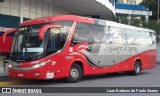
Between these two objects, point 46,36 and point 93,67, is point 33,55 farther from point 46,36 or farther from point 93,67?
point 93,67

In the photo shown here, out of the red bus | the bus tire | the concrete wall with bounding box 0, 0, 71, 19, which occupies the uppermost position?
the concrete wall with bounding box 0, 0, 71, 19

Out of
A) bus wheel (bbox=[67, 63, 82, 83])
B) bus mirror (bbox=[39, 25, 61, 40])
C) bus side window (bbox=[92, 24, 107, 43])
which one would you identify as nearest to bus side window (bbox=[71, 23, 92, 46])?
bus side window (bbox=[92, 24, 107, 43])

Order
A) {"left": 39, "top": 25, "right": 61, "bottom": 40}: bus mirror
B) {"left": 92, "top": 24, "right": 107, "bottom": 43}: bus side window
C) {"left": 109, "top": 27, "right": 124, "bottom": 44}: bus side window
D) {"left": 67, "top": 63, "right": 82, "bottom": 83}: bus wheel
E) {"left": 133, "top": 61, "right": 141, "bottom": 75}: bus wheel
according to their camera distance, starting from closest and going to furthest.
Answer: {"left": 39, "top": 25, "right": 61, "bottom": 40}: bus mirror < {"left": 67, "top": 63, "right": 82, "bottom": 83}: bus wheel < {"left": 92, "top": 24, "right": 107, "bottom": 43}: bus side window < {"left": 109, "top": 27, "right": 124, "bottom": 44}: bus side window < {"left": 133, "top": 61, "right": 141, "bottom": 75}: bus wheel

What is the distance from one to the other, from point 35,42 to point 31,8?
900 cm

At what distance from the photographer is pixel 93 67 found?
58.2 ft

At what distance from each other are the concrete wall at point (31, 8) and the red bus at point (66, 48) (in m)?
5.33

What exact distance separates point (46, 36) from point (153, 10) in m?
56.0

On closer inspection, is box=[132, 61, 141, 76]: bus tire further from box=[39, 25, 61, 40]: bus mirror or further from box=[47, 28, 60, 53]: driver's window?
box=[39, 25, 61, 40]: bus mirror

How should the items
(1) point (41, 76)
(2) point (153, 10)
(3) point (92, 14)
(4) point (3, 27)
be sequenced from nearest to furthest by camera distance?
(1) point (41, 76)
(4) point (3, 27)
(3) point (92, 14)
(2) point (153, 10)

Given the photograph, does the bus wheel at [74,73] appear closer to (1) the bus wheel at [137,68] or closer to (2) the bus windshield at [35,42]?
→ (2) the bus windshield at [35,42]

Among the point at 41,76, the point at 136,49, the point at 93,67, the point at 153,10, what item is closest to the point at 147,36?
the point at 136,49

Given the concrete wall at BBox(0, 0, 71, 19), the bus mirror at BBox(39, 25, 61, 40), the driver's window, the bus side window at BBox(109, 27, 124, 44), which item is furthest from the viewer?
the concrete wall at BBox(0, 0, 71, 19)

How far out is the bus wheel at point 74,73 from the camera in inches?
642

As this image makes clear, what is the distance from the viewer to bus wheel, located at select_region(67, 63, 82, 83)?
642 inches
